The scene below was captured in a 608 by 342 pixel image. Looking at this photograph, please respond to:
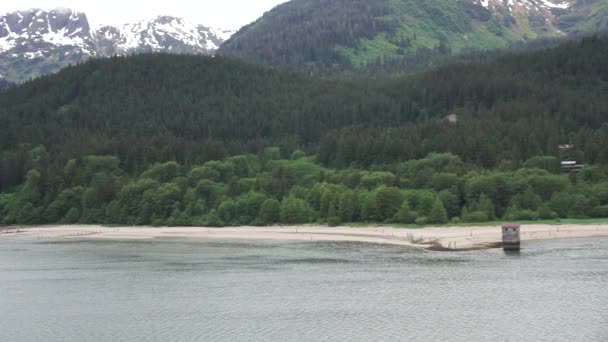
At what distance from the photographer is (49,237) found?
151375mm

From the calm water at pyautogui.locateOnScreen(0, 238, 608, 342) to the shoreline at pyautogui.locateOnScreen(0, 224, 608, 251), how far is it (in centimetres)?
613

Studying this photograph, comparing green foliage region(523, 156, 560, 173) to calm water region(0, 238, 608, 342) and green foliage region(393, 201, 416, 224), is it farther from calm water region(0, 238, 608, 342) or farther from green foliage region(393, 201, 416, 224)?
calm water region(0, 238, 608, 342)

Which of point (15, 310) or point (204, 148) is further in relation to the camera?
point (204, 148)

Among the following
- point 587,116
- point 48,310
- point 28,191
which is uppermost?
point 587,116

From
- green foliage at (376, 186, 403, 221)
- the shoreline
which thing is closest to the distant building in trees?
the shoreline

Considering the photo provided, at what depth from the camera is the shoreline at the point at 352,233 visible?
10869 centimetres

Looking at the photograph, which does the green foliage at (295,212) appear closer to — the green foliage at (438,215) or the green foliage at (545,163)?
the green foliage at (438,215)

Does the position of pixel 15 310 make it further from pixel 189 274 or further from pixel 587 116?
pixel 587 116

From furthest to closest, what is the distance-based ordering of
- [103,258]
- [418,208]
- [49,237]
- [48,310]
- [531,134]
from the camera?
[531,134], [49,237], [418,208], [103,258], [48,310]

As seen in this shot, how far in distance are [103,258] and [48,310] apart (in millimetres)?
38076

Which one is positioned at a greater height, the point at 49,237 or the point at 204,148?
the point at 204,148

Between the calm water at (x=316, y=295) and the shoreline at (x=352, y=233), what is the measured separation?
20.1 ft

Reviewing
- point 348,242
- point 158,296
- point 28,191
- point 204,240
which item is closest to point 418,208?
point 348,242

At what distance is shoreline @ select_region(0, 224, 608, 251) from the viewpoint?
10869 centimetres
